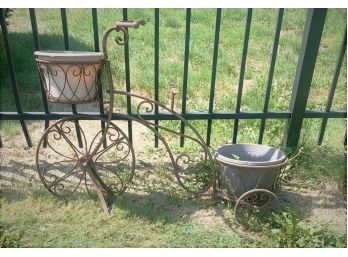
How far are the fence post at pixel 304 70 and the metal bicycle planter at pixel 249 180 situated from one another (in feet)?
1.80

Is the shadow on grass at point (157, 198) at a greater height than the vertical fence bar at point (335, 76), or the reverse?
the vertical fence bar at point (335, 76)

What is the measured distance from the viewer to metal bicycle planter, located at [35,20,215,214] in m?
2.35

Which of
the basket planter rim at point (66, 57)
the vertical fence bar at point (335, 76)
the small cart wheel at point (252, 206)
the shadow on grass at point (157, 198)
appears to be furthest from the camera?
the vertical fence bar at point (335, 76)

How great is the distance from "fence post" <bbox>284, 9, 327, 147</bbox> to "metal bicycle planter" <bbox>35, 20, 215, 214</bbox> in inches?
34.3

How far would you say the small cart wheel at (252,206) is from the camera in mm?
2600

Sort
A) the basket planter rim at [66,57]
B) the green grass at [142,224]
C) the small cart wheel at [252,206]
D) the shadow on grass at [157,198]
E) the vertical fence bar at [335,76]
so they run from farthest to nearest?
the vertical fence bar at [335,76], the shadow on grass at [157,198], the small cart wheel at [252,206], the green grass at [142,224], the basket planter rim at [66,57]

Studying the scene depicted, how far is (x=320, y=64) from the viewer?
5016 mm

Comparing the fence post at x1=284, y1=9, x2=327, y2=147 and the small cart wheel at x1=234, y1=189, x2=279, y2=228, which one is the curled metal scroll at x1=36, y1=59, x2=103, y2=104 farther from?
the fence post at x1=284, y1=9, x2=327, y2=147

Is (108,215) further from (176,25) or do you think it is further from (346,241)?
(176,25)

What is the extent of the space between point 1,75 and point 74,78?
2.76 m

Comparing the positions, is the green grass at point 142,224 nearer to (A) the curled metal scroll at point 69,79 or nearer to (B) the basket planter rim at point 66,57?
(A) the curled metal scroll at point 69,79

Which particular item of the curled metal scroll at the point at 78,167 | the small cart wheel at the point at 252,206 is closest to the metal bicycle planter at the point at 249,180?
the small cart wheel at the point at 252,206

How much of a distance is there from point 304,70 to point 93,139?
193 cm

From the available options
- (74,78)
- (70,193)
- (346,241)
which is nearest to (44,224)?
(70,193)
